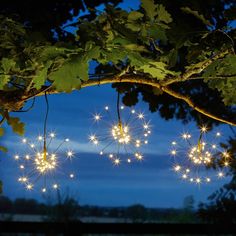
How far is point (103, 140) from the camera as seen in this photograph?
2.84 metres

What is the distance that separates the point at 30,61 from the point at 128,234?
4196mm

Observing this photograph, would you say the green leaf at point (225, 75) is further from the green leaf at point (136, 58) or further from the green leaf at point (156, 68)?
the green leaf at point (136, 58)

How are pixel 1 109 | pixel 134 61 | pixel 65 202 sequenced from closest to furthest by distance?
pixel 134 61 → pixel 1 109 → pixel 65 202

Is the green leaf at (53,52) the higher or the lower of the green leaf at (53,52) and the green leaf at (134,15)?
the lower

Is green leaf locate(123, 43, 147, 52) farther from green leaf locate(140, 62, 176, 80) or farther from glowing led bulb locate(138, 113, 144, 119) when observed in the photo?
glowing led bulb locate(138, 113, 144, 119)

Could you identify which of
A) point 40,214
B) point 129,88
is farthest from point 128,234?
point 129,88

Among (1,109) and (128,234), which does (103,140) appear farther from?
(128,234)

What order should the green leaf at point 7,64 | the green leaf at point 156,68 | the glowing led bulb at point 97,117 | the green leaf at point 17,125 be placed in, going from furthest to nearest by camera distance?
the glowing led bulb at point 97,117, the green leaf at point 17,125, the green leaf at point 7,64, the green leaf at point 156,68

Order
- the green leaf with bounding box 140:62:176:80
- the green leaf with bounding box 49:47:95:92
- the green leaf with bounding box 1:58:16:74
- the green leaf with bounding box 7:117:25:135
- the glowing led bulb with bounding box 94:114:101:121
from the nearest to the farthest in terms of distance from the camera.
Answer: the green leaf with bounding box 49:47:95:92, the green leaf with bounding box 140:62:176:80, the green leaf with bounding box 1:58:16:74, the green leaf with bounding box 7:117:25:135, the glowing led bulb with bounding box 94:114:101:121

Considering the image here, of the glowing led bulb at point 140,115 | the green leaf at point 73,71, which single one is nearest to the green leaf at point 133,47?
the green leaf at point 73,71

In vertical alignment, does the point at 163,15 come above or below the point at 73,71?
above

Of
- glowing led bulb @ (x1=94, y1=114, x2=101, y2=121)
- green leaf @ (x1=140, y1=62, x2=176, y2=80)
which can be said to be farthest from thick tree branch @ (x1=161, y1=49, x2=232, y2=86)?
glowing led bulb @ (x1=94, y1=114, x2=101, y2=121)

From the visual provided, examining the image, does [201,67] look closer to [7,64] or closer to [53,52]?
[53,52]

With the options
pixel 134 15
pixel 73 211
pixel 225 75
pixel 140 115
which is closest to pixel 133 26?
pixel 134 15
